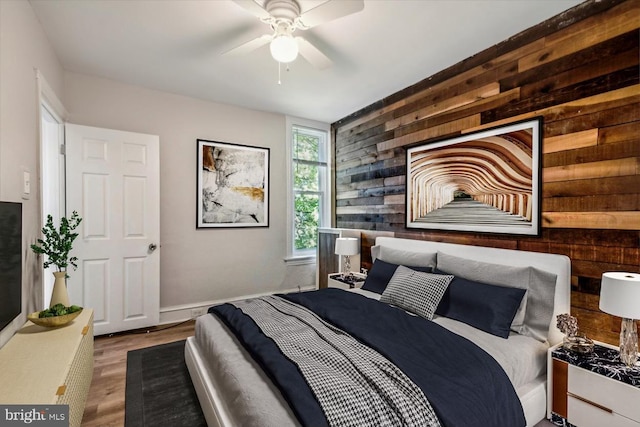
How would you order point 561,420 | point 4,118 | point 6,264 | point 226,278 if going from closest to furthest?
point 6,264 → point 4,118 → point 561,420 → point 226,278

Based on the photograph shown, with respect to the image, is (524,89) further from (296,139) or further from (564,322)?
(296,139)

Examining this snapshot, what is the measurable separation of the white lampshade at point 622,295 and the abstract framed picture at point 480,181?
0.66 meters

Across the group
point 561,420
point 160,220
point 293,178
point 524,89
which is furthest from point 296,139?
point 561,420

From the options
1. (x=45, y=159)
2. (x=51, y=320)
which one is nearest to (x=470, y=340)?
(x=51, y=320)

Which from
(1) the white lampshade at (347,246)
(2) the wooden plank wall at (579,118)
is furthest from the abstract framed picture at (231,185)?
(2) the wooden plank wall at (579,118)

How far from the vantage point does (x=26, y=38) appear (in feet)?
6.77

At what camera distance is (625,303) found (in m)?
1.60

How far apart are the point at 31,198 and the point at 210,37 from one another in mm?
1784

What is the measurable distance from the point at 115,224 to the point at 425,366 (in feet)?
10.7

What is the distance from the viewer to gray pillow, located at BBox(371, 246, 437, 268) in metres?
2.85

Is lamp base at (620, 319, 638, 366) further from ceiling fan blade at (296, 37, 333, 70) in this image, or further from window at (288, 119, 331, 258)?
window at (288, 119, 331, 258)

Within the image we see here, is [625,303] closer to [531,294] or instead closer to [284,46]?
[531,294]

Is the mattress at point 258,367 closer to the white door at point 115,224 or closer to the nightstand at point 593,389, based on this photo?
the nightstand at point 593,389

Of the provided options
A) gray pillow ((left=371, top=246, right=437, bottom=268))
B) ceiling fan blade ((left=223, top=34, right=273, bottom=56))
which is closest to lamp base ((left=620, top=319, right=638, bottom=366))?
gray pillow ((left=371, top=246, right=437, bottom=268))
